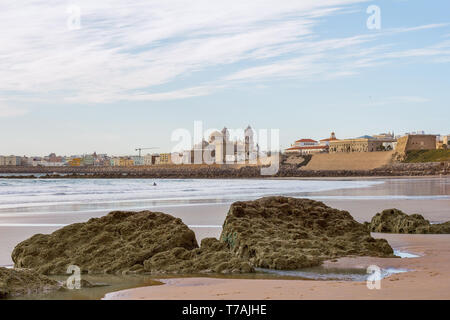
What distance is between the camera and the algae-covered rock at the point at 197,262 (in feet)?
22.1

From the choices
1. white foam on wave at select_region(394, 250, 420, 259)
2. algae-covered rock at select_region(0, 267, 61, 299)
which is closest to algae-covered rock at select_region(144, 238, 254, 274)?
algae-covered rock at select_region(0, 267, 61, 299)

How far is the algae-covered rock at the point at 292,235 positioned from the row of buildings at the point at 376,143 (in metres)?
111

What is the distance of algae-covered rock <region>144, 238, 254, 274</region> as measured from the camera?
6.73 m

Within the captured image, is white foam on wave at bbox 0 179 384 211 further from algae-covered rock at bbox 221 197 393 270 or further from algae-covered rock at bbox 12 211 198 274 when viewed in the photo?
algae-covered rock at bbox 221 197 393 270

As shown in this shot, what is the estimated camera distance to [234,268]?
669 cm

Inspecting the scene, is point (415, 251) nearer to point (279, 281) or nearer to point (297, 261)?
point (297, 261)

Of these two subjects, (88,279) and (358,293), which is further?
(88,279)

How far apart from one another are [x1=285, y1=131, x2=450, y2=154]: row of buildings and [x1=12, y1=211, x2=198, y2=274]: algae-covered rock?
370 feet

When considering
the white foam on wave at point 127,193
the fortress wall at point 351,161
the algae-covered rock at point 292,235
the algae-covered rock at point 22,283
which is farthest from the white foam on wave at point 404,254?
the fortress wall at point 351,161

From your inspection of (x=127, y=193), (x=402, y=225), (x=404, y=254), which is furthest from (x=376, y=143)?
(x=404, y=254)
